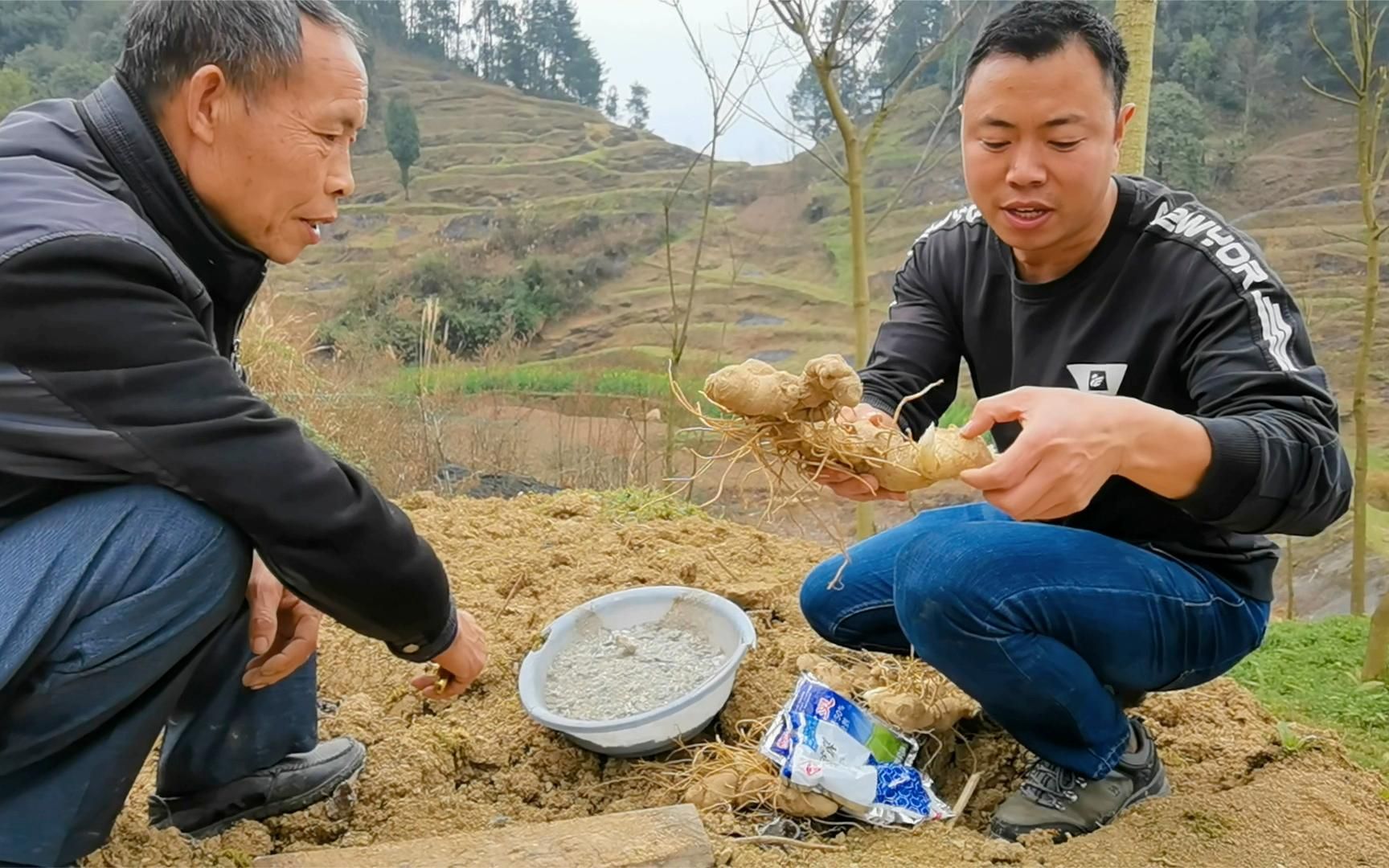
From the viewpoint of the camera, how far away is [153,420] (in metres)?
1.24

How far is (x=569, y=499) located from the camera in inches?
152

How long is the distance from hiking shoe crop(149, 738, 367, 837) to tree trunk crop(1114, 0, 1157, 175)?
2460 mm

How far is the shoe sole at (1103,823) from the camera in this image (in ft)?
5.53

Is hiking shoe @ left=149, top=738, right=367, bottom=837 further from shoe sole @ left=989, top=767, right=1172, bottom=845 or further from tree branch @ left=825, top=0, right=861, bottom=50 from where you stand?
tree branch @ left=825, top=0, right=861, bottom=50

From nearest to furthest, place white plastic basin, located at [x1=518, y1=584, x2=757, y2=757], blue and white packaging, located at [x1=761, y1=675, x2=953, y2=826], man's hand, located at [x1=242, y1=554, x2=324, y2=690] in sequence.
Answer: man's hand, located at [x1=242, y1=554, x2=324, y2=690] → blue and white packaging, located at [x1=761, y1=675, x2=953, y2=826] → white plastic basin, located at [x1=518, y1=584, x2=757, y2=757]

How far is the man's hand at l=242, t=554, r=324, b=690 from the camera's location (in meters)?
1.61

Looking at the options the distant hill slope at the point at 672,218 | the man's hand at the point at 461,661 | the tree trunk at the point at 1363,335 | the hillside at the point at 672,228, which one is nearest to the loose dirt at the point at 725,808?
the man's hand at the point at 461,661

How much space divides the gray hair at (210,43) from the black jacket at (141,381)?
51mm

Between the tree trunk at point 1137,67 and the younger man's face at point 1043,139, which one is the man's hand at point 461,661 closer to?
the younger man's face at point 1043,139

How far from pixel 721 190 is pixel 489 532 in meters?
17.1

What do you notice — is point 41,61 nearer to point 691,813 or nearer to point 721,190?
point 721,190

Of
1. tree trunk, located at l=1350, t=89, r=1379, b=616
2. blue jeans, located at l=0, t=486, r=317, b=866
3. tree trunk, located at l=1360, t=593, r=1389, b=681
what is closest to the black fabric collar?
blue jeans, located at l=0, t=486, r=317, b=866

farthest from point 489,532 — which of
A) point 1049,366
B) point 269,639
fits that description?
point 1049,366

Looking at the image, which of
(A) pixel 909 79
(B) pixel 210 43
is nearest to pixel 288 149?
(B) pixel 210 43
